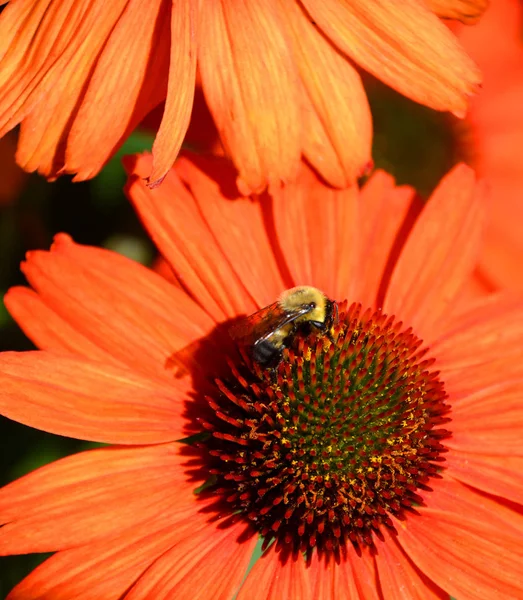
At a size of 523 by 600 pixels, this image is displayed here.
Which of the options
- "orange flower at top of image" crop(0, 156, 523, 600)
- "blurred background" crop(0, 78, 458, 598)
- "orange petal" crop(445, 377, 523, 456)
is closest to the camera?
"orange flower at top of image" crop(0, 156, 523, 600)

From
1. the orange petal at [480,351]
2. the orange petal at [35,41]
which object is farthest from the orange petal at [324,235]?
the orange petal at [35,41]

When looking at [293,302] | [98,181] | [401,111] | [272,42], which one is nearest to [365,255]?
[293,302]

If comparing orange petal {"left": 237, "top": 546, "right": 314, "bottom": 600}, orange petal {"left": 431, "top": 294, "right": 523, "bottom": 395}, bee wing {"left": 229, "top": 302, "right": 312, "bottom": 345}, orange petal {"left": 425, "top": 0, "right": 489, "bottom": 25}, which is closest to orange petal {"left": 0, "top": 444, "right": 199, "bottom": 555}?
orange petal {"left": 237, "top": 546, "right": 314, "bottom": 600}

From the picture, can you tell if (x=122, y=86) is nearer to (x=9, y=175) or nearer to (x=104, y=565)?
(x=104, y=565)

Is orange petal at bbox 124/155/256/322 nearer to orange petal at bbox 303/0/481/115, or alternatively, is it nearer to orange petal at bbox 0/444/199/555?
orange petal at bbox 0/444/199/555

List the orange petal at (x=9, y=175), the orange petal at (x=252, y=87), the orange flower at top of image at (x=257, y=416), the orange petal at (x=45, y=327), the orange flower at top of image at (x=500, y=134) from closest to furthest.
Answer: the orange petal at (x=252, y=87) < the orange flower at top of image at (x=257, y=416) < the orange petal at (x=45, y=327) < the orange petal at (x=9, y=175) < the orange flower at top of image at (x=500, y=134)

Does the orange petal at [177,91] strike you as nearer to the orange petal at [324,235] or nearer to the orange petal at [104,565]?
the orange petal at [324,235]

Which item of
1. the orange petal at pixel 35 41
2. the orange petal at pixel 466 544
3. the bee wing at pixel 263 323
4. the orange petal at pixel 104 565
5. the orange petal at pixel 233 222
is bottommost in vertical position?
the orange petal at pixel 466 544

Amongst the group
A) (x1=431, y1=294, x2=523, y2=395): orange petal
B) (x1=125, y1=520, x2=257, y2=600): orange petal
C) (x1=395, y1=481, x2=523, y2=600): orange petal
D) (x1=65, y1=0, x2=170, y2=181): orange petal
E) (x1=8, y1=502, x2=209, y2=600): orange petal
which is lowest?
(x1=395, y1=481, x2=523, y2=600): orange petal
